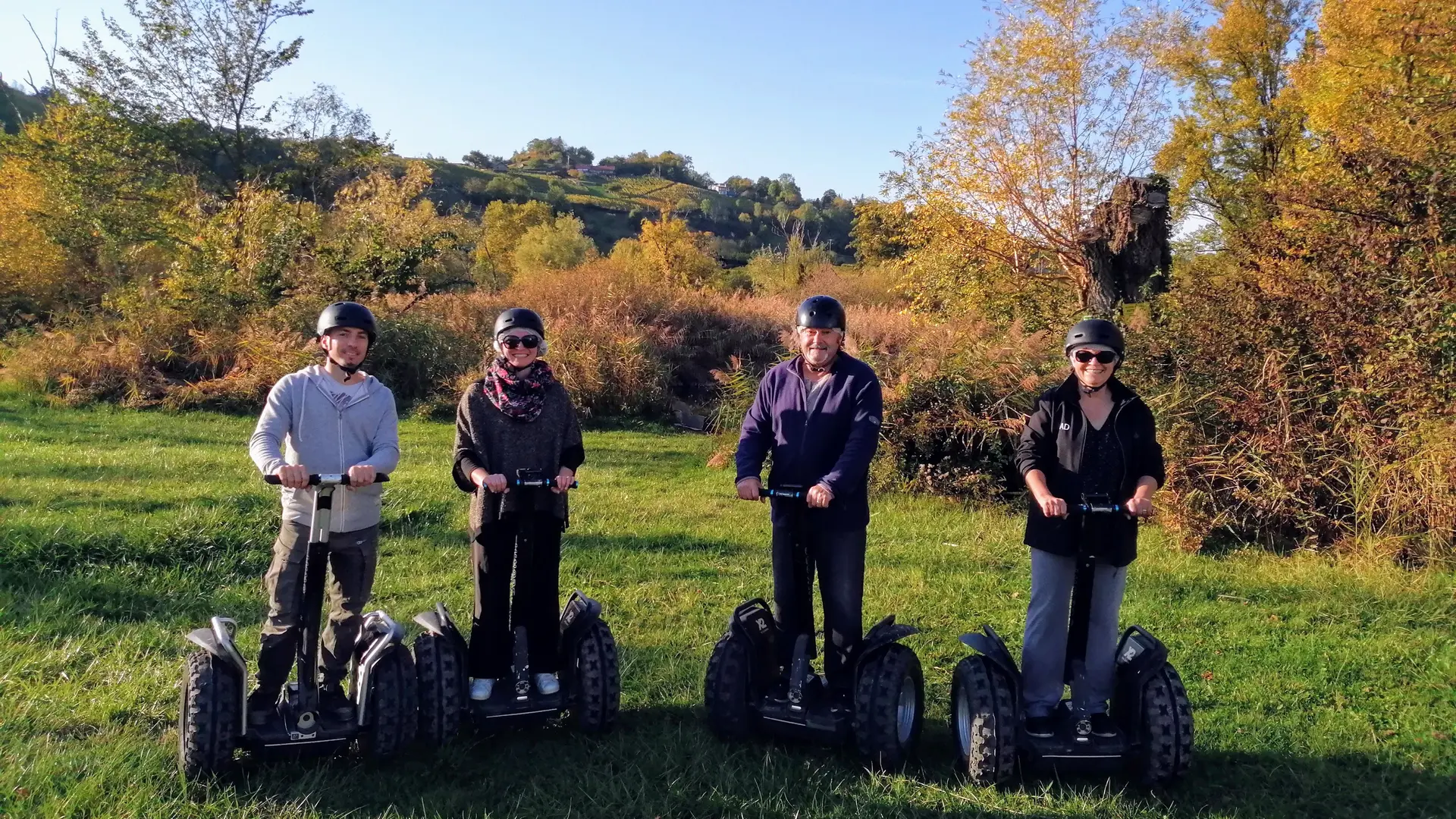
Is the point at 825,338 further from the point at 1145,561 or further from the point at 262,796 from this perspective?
the point at 1145,561

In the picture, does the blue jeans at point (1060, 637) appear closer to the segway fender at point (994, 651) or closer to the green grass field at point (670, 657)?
the segway fender at point (994, 651)

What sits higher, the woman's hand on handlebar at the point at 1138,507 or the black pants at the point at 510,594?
the woman's hand on handlebar at the point at 1138,507

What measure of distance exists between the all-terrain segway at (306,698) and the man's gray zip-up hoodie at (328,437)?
136mm

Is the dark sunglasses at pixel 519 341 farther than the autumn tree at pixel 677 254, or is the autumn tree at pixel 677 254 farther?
the autumn tree at pixel 677 254

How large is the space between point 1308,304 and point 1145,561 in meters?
2.46

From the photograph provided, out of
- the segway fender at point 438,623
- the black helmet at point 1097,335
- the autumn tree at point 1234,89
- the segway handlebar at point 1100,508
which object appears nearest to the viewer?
the segway handlebar at point 1100,508

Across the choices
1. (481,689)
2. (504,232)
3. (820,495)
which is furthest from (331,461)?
(504,232)

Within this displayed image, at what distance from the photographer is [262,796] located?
10.8 ft

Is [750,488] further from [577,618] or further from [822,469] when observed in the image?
[577,618]

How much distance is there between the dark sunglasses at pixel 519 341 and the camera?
3.72 meters

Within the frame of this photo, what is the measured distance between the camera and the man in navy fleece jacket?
3.70 m

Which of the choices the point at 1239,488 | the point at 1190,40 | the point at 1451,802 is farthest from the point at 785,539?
the point at 1190,40

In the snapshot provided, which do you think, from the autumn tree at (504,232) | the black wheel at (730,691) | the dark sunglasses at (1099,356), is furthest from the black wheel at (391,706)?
the autumn tree at (504,232)

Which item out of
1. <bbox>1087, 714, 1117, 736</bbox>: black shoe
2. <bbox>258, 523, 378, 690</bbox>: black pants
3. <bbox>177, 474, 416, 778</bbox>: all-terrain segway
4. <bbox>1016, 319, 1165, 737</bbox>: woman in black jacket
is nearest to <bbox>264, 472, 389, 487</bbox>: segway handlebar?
<bbox>177, 474, 416, 778</bbox>: all-terrain segway
